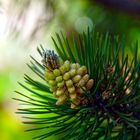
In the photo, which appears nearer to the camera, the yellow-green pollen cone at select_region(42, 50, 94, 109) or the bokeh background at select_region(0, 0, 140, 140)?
the yellow-green pollen cone at select_region(42, 50, 94, 109)

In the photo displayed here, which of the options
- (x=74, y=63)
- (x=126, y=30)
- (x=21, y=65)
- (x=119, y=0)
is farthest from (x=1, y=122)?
(x=74, y=63)

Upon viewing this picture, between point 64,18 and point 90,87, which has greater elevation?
point 64,18

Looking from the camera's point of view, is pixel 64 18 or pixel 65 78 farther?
pixel 64 18

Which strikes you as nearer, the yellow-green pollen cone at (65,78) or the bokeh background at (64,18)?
the yellow-green pollen cone at (65,78)

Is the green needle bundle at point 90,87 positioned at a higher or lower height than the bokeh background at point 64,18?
lower

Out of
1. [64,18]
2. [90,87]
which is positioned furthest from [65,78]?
[64,18]

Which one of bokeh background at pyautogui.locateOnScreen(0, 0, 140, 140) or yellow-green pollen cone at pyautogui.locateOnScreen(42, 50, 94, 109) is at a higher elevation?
bokeh background at pyautogui.locateOnScreen(0, 0, 140, 140)

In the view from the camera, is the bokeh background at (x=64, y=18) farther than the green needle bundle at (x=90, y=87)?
Yes

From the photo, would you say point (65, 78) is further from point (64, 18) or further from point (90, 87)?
point (64, 18)
